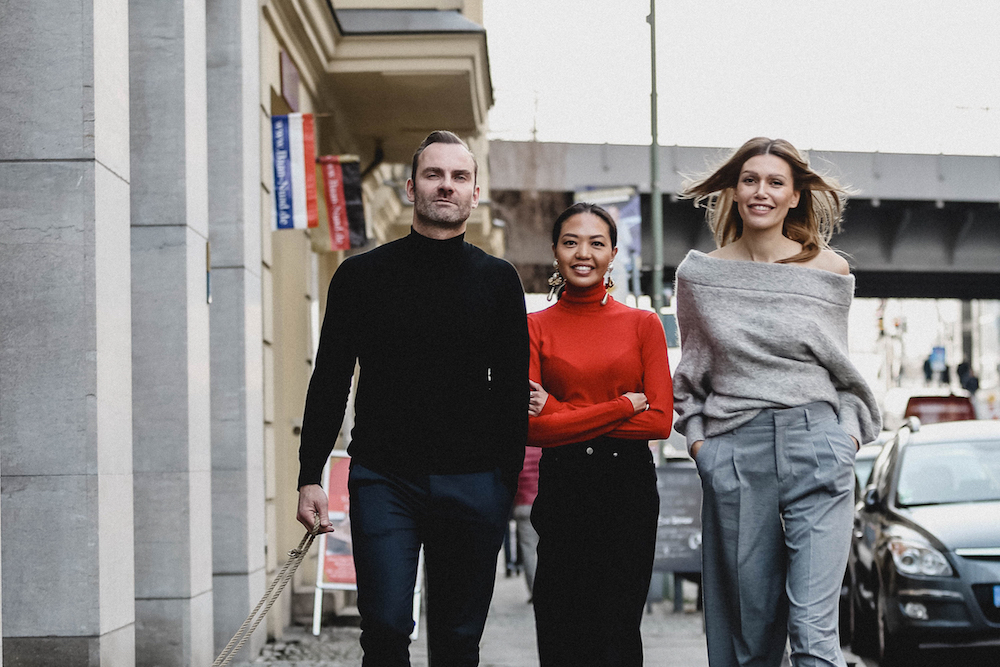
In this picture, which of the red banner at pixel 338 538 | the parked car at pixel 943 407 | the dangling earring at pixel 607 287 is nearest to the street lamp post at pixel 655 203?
the red banner at pixel 338 538

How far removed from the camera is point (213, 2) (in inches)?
349

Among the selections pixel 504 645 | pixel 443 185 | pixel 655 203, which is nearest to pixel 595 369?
pixel 443 185

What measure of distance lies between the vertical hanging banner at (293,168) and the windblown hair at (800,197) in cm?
590

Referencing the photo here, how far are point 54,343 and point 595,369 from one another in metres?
2.24

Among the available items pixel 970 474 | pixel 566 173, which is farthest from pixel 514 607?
pixel 566 173

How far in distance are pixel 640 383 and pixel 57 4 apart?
112 inches

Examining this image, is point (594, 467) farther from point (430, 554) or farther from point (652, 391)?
point (430, 554)

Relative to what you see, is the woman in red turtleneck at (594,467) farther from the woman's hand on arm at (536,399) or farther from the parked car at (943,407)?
the parked car at (943,407)

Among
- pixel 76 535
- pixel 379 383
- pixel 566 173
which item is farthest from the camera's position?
pixel 566 173

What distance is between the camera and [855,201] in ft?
102

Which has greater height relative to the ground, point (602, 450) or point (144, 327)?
point (144, 327)

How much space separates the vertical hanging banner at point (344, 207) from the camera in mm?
12000

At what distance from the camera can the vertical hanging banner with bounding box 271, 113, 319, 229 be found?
1026 centimetres

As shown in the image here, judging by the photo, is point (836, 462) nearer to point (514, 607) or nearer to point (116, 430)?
point (116, 430)
